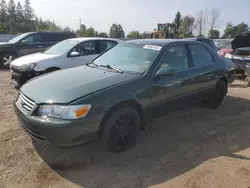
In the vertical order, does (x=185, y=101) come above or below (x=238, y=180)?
above

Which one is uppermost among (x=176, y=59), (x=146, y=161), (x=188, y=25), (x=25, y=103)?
(x=188, y=25)

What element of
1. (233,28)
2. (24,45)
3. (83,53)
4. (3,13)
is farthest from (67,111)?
(3,13)

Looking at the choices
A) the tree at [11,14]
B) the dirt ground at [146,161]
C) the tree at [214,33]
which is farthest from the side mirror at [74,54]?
the tree at [11,14]

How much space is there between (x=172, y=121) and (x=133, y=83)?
5.42 ft

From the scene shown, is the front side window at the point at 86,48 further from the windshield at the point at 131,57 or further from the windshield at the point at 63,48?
the windshield at the point at 131,57

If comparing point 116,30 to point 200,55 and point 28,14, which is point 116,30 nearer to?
point 28,14

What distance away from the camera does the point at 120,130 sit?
3213 millimetres

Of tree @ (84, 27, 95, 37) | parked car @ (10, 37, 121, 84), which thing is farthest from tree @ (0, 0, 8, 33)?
parked car @ (10, 37, 121, 84)

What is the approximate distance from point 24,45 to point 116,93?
28.2 ft

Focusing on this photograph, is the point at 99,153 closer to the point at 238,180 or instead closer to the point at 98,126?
the point at 98,126

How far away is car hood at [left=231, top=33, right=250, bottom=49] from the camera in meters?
9.59

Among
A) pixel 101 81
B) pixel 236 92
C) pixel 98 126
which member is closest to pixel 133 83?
pixel 101 81

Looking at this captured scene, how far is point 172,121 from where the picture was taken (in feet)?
14.9

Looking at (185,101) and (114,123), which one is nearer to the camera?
(114,123)
